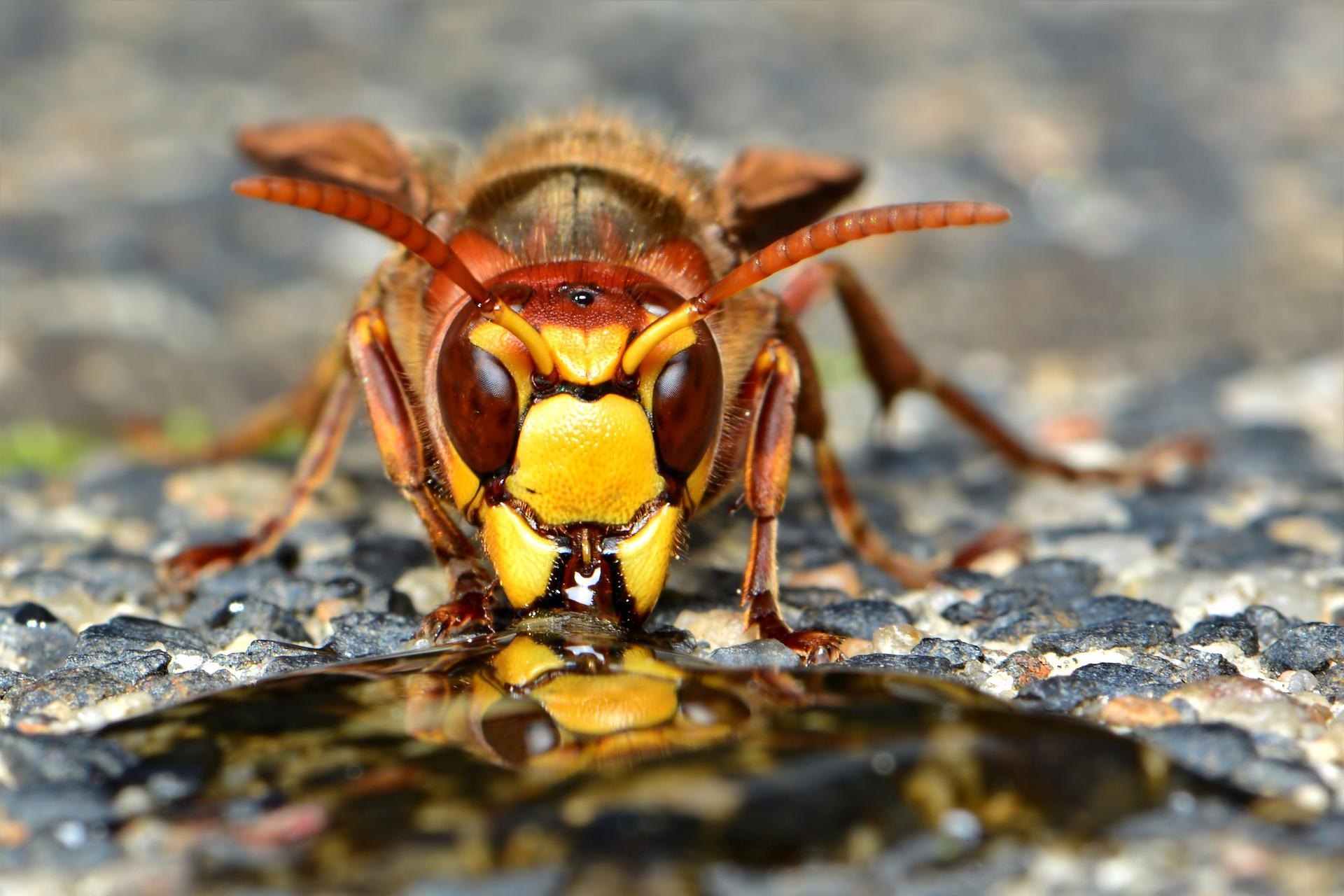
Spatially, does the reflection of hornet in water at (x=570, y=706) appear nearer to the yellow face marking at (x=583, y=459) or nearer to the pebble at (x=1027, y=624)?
the yellow face marking at (x=583, y=459)

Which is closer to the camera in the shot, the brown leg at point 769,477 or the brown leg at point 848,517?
the brown leg at point 769,477

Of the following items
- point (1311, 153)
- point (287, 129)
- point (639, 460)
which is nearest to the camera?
point (639, 460)

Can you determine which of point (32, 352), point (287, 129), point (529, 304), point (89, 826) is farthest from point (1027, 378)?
point (89, 826)

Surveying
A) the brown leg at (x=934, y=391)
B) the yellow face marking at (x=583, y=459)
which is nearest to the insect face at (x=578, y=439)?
the yellow face marking at (x=583, y=459)

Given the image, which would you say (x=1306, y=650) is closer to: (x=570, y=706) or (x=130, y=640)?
(x=570, y=706)

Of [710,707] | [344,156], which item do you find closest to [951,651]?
[710,707]

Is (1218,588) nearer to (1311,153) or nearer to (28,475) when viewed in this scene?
(28,475)
